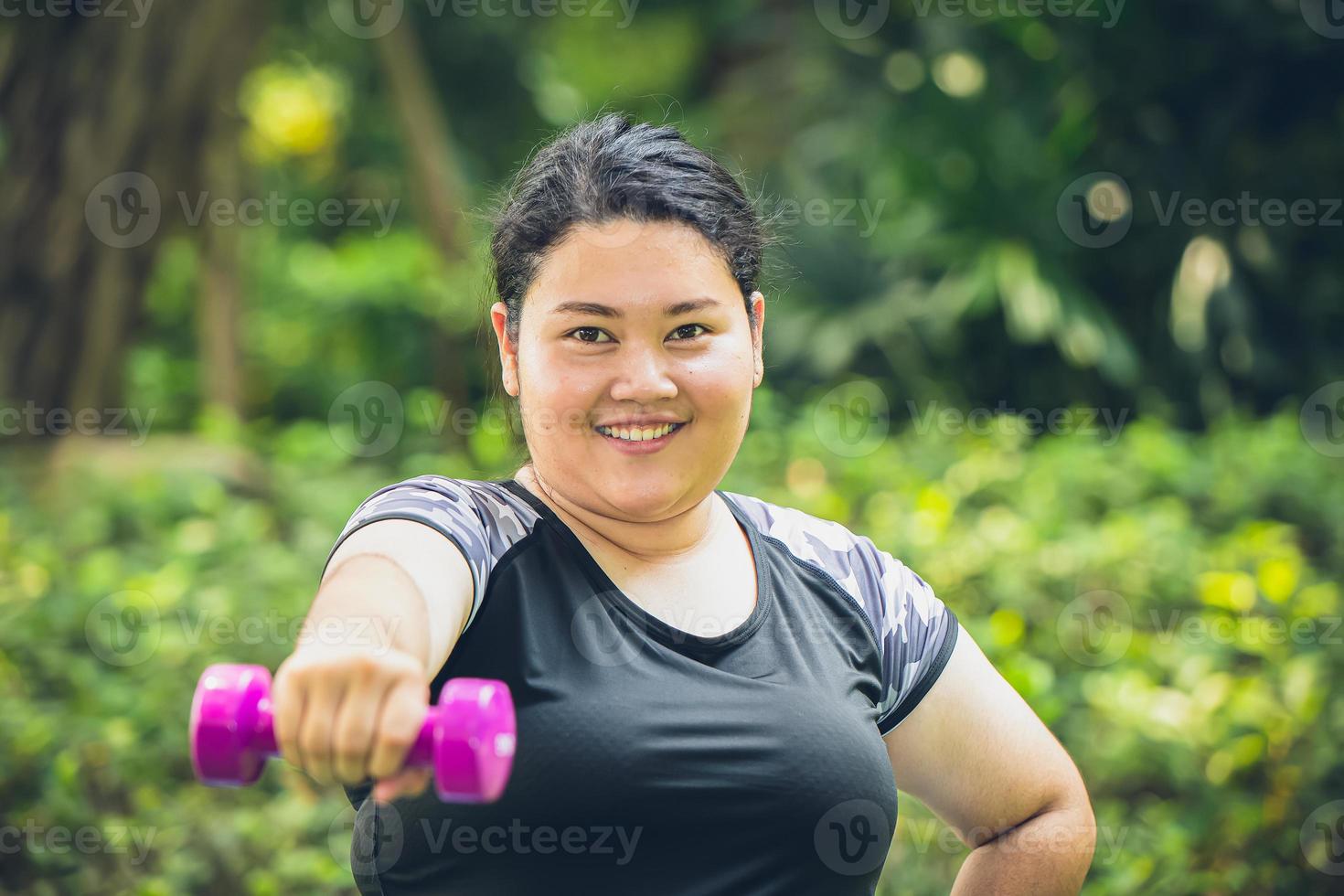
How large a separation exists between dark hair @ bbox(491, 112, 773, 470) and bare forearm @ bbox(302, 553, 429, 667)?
0.51m

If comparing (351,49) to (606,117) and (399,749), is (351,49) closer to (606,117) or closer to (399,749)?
(606,117)

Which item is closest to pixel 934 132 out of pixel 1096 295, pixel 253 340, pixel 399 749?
pixel 1096 295

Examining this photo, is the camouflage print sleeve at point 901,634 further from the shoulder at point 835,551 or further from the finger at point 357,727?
the finger at point 357,727

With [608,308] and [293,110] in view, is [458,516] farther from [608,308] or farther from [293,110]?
[293,110]

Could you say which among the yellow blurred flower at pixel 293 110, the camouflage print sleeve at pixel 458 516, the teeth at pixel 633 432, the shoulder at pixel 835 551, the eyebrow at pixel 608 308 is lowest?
the shoulder at pixel 835 551

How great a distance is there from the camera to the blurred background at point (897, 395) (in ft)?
9.36

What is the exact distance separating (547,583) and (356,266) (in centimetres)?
1082

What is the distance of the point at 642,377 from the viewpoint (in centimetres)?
156

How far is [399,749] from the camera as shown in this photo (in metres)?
1.07

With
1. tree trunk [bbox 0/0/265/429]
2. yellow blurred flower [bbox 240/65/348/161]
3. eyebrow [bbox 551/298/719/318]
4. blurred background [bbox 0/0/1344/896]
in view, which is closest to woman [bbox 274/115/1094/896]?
eyebrow [bbox 551/298/719/318]

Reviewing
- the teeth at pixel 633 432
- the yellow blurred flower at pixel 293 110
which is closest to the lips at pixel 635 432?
the teeth at pixel 633 432

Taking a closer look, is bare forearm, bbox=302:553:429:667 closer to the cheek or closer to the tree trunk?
the cheek

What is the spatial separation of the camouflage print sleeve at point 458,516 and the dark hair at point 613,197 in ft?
0.91

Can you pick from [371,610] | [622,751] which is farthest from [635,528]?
[371,610]
